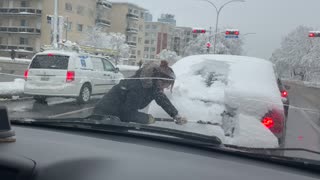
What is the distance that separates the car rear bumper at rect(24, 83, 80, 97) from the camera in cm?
532

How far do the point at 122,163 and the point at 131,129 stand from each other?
1.99ft

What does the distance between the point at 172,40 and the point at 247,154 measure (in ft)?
16.5

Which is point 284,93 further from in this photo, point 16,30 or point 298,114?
point 16,30

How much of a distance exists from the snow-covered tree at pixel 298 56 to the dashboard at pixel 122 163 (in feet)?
7.74

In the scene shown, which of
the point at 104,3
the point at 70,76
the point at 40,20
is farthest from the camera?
the point at 40,20

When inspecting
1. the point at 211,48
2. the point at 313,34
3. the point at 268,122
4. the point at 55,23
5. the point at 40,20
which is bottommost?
the point at 268,122

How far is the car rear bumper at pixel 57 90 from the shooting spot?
17.4ft

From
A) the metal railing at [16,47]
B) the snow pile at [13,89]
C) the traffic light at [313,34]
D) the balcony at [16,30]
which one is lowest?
the snow pile at [13,89]

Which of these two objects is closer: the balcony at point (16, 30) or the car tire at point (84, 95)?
the car tire at point (84, 95)

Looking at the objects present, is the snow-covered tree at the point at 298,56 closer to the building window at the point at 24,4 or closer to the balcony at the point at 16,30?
the building window at the point at 24,4

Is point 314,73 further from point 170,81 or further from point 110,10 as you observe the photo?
point 110,10

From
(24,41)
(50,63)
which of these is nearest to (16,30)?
(24,41)


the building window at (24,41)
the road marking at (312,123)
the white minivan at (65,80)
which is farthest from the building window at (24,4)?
the road marking at (312,123)

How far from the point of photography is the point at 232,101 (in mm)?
3635
